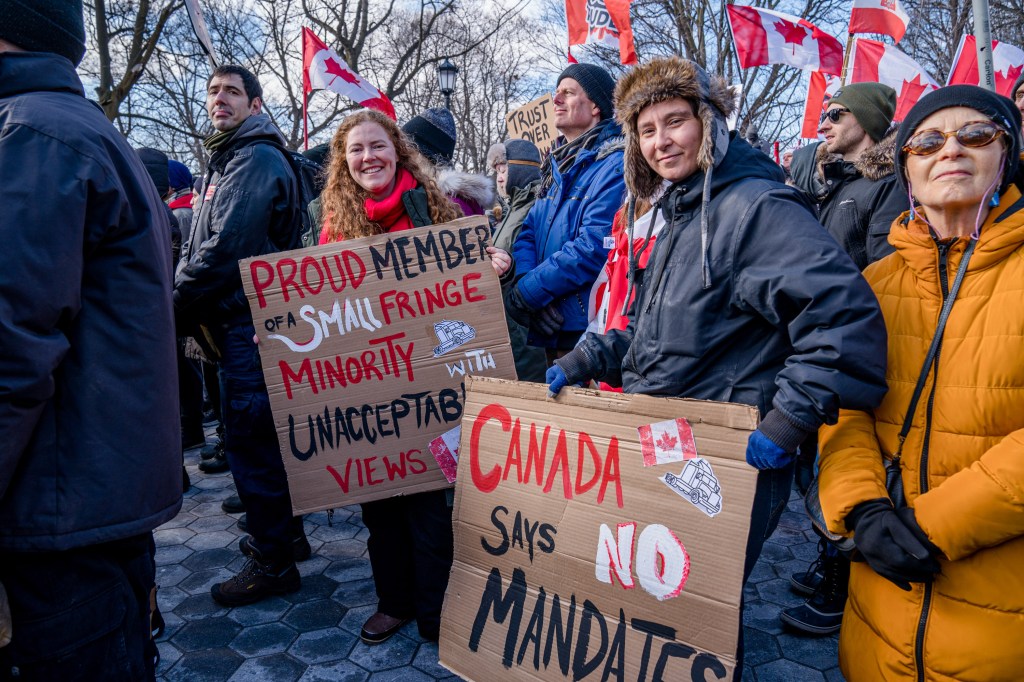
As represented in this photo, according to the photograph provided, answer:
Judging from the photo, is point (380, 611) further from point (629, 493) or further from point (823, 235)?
point (823, 235)

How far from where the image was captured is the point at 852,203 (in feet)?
9.76

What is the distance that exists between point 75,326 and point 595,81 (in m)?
2.49

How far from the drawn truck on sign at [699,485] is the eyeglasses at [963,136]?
93cm

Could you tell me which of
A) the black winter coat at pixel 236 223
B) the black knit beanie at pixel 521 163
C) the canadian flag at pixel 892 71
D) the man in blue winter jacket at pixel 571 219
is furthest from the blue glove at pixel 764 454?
the canadian flag at pixel 892 71

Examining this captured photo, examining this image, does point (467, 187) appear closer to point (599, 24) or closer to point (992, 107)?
point (992, 107)

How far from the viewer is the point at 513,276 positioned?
3.03 metres

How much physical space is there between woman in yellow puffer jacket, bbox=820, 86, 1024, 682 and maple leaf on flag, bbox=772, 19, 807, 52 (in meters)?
6.59

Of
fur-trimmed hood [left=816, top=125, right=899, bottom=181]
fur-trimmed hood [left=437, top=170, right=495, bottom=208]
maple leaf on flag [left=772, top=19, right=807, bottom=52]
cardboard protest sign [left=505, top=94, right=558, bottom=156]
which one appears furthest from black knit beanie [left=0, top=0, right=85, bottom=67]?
maple leaf on flag [left=772, top=19, right=807, bottom=52]

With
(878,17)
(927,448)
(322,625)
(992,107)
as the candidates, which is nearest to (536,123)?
(878,17)

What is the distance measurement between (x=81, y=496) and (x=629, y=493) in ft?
4.20

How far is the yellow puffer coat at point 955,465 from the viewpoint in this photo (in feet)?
4.59

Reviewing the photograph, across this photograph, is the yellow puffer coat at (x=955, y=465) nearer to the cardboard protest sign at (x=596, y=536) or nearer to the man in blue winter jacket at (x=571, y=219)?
the cardboard protest sign at (x=596, y=536)

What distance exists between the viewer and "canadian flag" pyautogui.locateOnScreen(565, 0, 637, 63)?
286 inches

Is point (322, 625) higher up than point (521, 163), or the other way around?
point (521, 163)
